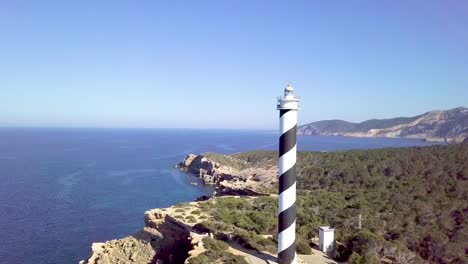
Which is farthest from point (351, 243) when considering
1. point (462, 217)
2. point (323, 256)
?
point (462, 217)

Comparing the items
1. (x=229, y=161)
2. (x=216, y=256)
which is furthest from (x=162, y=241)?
(x=229, y=161)

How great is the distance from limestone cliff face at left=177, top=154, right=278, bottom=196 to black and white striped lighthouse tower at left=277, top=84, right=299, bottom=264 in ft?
105

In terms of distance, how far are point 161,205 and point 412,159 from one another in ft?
98.6

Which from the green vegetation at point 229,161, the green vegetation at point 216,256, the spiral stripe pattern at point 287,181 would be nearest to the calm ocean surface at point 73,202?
the green vegetation at point 229,161

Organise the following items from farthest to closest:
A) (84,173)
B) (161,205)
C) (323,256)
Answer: (84,173)
(161,205)
(323,256)

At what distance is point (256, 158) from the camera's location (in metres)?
76.2

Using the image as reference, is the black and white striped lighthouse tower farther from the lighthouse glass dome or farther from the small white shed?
the small white shed

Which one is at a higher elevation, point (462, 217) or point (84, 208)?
point (462, 217)

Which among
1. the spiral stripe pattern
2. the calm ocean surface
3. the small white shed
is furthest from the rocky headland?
the spiral stripe pattern

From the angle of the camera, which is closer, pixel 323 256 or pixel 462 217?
pixel 323 256

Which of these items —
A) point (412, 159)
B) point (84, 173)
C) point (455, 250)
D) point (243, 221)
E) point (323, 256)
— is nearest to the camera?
point (323, 256)

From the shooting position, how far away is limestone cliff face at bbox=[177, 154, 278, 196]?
4944cm

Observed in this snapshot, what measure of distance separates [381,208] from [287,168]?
70.4 feet

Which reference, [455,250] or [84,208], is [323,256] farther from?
[84,208]
